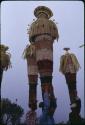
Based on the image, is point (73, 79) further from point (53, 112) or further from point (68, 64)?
point (53, 112)

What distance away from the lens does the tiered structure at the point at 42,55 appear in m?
7.75

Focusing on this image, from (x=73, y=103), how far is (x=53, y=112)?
1.79 ft

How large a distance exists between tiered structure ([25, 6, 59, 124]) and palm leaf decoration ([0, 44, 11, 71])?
0.46 m

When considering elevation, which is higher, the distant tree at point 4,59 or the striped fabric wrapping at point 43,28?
the striped fabric wrapping at point 43,28

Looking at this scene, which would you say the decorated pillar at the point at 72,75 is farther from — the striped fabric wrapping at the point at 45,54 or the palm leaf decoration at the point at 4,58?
the palm leaf decoration at the point at 4,58

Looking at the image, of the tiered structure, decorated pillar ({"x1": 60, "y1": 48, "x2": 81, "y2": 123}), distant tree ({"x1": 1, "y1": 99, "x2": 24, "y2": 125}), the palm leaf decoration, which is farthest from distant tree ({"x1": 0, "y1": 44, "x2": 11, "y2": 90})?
distant tree ({"x1": 1, "y1": 99, "x2": 24, "y2": 125})

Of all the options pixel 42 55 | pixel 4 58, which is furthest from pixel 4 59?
pixel 42 55

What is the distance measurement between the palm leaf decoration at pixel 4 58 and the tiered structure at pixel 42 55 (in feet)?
1.49

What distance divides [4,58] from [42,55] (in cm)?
98

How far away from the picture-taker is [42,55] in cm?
787

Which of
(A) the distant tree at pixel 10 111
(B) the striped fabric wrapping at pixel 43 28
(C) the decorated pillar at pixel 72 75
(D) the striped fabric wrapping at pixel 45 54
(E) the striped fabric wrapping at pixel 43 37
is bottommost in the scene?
(A) the distant tree at pixel 10 111

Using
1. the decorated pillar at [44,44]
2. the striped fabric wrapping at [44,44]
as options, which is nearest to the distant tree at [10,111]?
the decorated pillar at [44,44]

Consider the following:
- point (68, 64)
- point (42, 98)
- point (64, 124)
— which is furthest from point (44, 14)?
point (64, 124)

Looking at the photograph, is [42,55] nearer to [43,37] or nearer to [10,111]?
[43,37]
